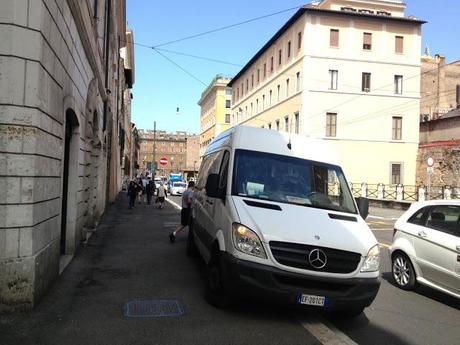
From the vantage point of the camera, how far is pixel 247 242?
19.3 feet

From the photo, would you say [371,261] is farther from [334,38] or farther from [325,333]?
[334,38]

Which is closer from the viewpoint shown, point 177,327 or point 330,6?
point 177,327

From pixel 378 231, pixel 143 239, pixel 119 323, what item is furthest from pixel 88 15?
pixel 378 231

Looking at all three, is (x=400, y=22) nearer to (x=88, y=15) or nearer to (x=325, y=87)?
(x=325, y=87)

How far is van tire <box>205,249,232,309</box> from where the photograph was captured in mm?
6340

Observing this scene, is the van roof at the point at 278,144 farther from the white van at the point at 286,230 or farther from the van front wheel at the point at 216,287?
the van front wheel at the point at 216,287

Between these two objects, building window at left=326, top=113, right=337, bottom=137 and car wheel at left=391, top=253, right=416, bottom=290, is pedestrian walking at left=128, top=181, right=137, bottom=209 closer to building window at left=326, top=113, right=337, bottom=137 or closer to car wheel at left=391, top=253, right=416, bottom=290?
car wheel at left=391, top=253, right=416, bottom=290

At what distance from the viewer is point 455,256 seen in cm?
720

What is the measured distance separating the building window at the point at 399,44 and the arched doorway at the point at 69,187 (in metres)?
44.4

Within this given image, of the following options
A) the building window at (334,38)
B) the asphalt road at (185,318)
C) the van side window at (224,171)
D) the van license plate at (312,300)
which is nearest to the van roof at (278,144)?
the van side window at (224,171)

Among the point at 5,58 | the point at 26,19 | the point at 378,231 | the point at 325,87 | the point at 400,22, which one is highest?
the point at 400,22

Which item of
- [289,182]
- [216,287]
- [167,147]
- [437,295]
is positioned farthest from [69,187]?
[167,147]

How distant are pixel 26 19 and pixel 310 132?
4207cm

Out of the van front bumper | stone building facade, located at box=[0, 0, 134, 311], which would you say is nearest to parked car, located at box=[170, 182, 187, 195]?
stone building facade, located at box=[0, 0, 134, 311]
